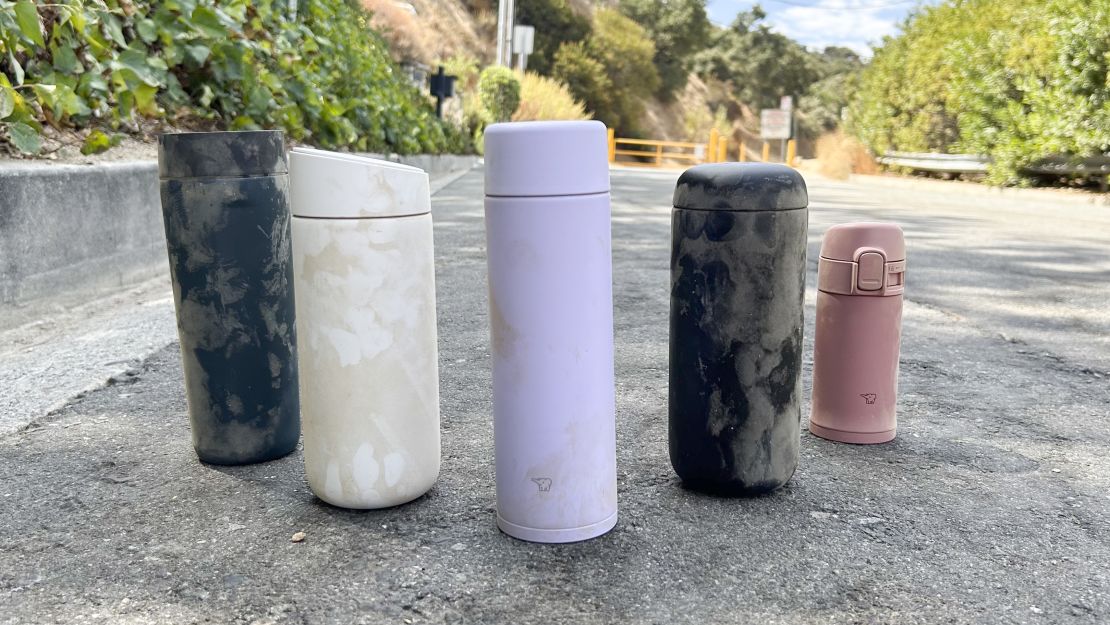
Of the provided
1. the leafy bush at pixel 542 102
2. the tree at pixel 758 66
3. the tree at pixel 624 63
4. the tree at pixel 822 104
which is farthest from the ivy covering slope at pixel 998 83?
the tree at pixel 758 66

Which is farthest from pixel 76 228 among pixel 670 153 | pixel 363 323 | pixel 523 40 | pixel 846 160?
pixel 670 153

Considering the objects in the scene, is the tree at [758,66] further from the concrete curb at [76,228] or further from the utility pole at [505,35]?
the concrete curb at [76,228]

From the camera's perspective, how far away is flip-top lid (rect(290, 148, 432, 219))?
5.25ft

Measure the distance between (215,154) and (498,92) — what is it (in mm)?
25461

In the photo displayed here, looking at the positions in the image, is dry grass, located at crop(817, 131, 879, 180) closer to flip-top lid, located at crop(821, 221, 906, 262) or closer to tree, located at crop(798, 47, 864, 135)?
flip-top lid, located at crop(821, 221, 906, 262)

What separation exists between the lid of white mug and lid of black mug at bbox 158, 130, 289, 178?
637mm

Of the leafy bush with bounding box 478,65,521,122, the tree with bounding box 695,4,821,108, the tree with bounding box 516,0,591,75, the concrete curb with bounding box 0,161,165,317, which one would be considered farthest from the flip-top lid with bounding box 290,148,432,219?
the tree with bounding box 695,4,821,108

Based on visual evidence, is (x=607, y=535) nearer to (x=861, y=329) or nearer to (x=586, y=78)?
(x=861, y=329)

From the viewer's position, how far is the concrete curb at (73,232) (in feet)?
10.0

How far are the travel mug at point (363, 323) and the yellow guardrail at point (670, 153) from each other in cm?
2565

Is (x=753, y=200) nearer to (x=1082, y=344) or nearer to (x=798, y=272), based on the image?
(x=798, y=272)

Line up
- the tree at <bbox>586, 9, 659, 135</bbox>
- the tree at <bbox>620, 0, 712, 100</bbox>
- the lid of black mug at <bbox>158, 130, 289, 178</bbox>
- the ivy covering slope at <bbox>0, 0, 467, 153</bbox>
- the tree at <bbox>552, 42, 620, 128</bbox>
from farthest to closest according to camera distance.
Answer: the tree at <bbox>620, 0, 712, 100</bbox>
the tree at <bbox>586, 9, 659, 135</bbox>
the tree at <bbox>552, 42, 620, 128</bbox>
the ivy covering slope at <bbox>0, 0, 467, 153</bbox>
the lid of black mug at <bbox>158, 130, 289, 178</bbox>

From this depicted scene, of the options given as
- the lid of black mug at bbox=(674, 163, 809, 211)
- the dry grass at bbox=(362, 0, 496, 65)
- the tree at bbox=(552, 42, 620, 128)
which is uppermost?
the dry grass at bbox=(362, 0, 496, 65)

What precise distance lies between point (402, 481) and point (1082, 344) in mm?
2964
